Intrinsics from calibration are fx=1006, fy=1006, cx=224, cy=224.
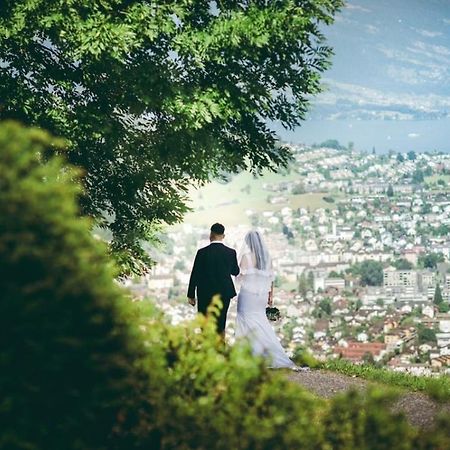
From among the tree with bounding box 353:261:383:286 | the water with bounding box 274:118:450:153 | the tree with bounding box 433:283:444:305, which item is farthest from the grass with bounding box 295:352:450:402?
the water with bounding box 274:118:450:153

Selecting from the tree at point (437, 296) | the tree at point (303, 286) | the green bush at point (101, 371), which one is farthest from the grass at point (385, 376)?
the tree at point (303, 286)

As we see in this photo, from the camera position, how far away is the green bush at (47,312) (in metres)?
4.72

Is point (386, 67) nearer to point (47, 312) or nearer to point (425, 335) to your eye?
point (425, 335)

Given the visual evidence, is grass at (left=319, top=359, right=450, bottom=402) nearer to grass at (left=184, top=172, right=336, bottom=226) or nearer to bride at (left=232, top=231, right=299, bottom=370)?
bride at (left=232, top=231, right=299, bottom=370)

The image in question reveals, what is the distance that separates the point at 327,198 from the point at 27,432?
4133 inches

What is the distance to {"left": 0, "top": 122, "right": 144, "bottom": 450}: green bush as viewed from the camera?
15.5ft

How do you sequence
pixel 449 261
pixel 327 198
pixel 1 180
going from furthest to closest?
pixel 327 198
pixel 449 261
pixel 1 180

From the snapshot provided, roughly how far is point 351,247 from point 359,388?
262 ft

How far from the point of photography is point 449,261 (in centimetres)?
8756

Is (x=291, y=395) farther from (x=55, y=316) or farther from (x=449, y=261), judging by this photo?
(x=449, y=261)

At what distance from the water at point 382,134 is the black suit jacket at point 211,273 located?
118 metres

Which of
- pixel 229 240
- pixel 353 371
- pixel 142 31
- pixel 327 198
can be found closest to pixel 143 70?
pixel 142 31

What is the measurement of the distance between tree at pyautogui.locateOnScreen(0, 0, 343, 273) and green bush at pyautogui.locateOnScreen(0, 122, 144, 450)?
9872 mm

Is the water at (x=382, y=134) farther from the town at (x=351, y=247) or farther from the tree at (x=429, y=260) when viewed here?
the tree at (x=429, y=260)
